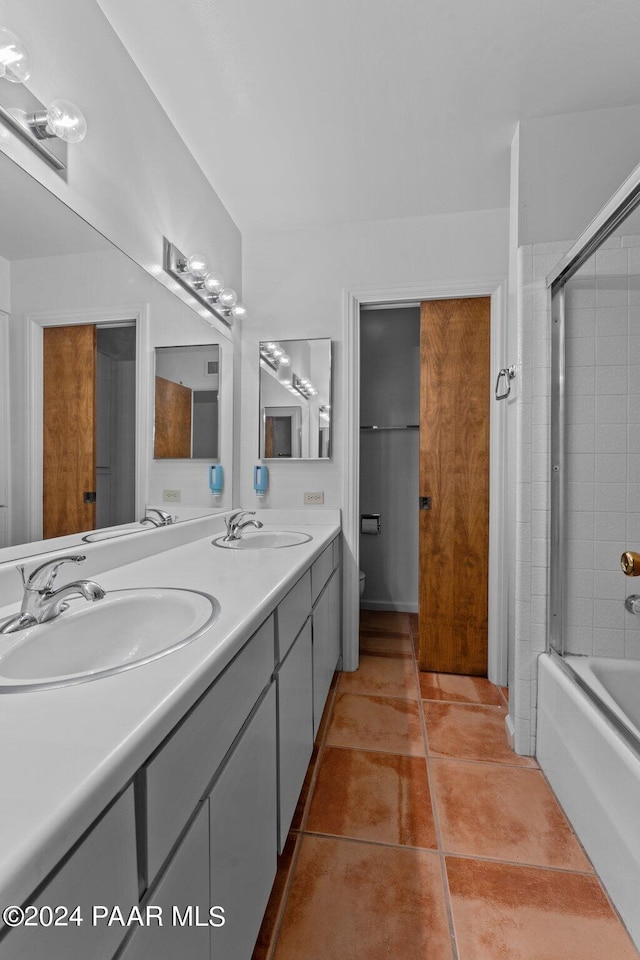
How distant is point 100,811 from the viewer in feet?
1.47

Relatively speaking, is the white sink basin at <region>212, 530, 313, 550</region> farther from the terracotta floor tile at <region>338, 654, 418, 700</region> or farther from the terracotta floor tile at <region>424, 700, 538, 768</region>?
the terracotta floor tile at <region>424, 700, 538, 768</region>

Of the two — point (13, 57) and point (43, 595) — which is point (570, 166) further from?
point (43, 595)

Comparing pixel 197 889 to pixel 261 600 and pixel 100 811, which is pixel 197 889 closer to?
pixel 100 811

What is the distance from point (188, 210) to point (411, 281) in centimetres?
115

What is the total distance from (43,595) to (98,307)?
0.87m

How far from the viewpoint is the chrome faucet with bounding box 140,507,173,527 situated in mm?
1603

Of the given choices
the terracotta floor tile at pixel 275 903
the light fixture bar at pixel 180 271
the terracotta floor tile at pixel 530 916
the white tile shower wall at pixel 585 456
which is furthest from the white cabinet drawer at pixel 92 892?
the light fixture bar at pixel 180 271

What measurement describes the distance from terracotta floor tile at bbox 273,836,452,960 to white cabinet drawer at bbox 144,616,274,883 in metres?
0.65

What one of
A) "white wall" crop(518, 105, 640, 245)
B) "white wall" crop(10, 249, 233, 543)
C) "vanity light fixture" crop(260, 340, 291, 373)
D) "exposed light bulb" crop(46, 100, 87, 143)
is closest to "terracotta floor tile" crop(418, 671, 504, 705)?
"white wall" crop(10, 249, 233, 543)

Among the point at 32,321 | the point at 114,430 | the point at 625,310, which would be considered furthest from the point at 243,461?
the point at 625,310

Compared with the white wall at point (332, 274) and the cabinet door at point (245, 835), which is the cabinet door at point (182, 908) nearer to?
the cabinet door at point (245, 835)

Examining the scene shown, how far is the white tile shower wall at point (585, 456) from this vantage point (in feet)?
5.47

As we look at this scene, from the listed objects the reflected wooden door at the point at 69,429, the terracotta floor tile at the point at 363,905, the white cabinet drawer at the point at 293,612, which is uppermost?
the reflected wooden door at the point at 69,429

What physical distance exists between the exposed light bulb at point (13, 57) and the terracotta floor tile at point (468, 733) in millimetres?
2368
